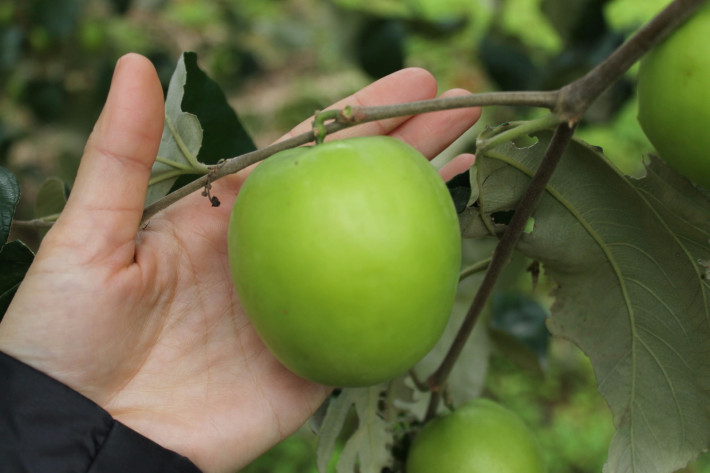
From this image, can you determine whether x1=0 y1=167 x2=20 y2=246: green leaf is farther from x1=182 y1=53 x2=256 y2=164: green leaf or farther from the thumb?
x1=182 y1=53 x2=256 y2=164: green leaf

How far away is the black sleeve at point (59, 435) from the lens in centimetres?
77

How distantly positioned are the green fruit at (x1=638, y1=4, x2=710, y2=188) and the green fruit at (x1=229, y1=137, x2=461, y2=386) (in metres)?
0.24

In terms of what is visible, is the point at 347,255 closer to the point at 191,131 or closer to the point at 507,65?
the point at 191,131

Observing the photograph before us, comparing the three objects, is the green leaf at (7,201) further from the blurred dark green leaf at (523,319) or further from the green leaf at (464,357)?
the blurred dark green leaf at (523,319)

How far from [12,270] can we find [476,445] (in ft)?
2.36

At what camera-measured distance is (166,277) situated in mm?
951

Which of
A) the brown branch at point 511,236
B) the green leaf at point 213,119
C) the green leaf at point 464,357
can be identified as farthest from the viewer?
the green leaf at point 464,357

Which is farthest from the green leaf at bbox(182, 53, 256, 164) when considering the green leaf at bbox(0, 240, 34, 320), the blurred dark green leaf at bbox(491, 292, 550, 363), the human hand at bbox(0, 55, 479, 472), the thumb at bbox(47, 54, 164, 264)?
the blurred dark green leaf at bbox(491, 292, 550, 363)

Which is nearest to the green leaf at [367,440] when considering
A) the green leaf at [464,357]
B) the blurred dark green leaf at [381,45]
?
the green leaf at [464,357]

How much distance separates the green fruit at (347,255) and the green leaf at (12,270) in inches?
14.1

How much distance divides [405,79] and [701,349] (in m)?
0.56

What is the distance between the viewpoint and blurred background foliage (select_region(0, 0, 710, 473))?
64.4 inches

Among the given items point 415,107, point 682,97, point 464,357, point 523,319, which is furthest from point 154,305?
point 523,319

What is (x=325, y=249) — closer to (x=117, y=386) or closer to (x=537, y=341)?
(x=117, y=386)
